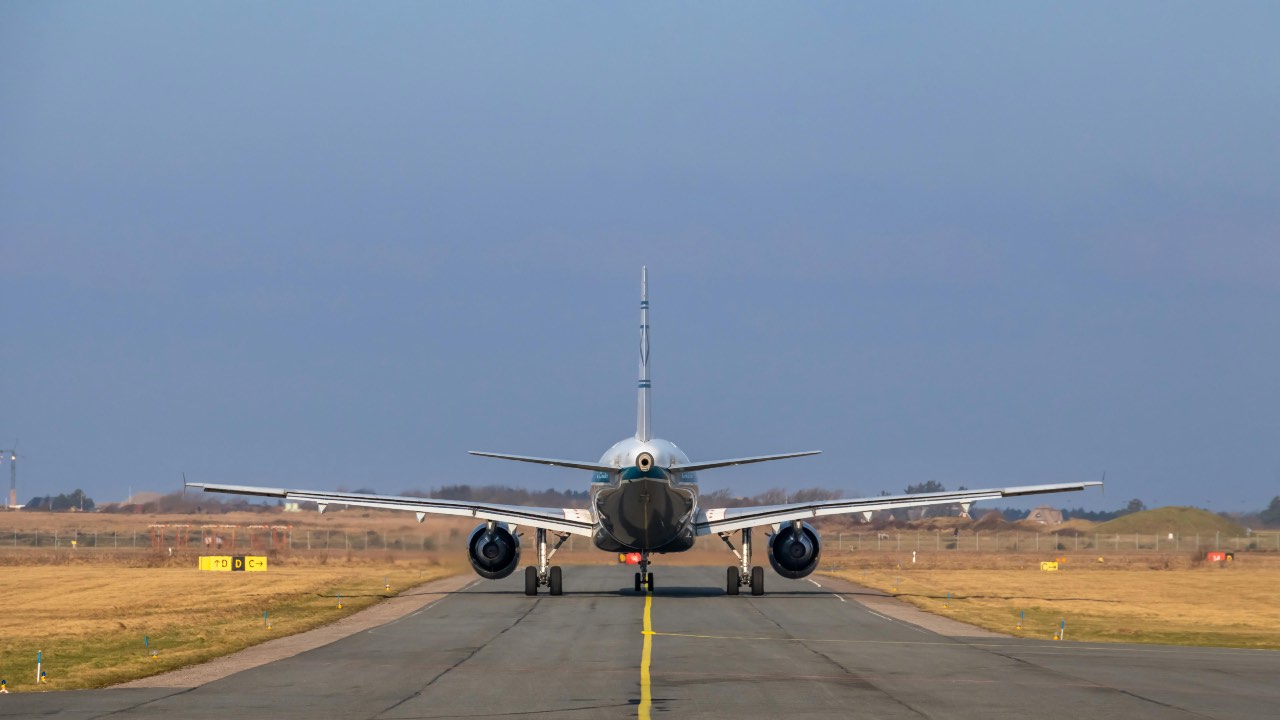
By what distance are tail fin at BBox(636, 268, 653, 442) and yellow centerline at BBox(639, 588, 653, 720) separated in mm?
6477

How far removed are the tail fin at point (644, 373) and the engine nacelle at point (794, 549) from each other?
20.2 feet

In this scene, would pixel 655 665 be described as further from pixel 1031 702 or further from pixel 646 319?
pixel 646 319

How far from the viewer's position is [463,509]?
53.2m

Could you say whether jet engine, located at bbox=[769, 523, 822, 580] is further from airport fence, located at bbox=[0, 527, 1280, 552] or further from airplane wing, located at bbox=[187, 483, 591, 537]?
airport fence, located at bbox=[0, 527, 1280, 552]

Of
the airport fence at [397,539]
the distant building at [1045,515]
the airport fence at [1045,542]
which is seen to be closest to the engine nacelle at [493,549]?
the airport fence at [397,539]

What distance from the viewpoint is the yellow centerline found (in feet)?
76.2

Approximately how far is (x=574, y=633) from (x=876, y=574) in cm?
4098

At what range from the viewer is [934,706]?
77.9 ft

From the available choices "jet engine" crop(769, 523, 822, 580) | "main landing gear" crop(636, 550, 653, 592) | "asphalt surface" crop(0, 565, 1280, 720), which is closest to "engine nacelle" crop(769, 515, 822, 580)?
"jet engine" crop(769, 523, 822, 580)

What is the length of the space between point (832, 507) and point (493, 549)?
12.7m

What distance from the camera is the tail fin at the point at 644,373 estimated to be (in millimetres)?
54537

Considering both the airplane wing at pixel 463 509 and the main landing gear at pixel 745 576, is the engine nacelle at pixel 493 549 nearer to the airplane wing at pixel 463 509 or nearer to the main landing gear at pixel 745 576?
the airplane wing at pixel 463 509

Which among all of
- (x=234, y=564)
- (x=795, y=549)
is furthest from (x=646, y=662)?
(x=234, y=564)

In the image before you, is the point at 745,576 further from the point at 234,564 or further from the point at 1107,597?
the point at 234,564
